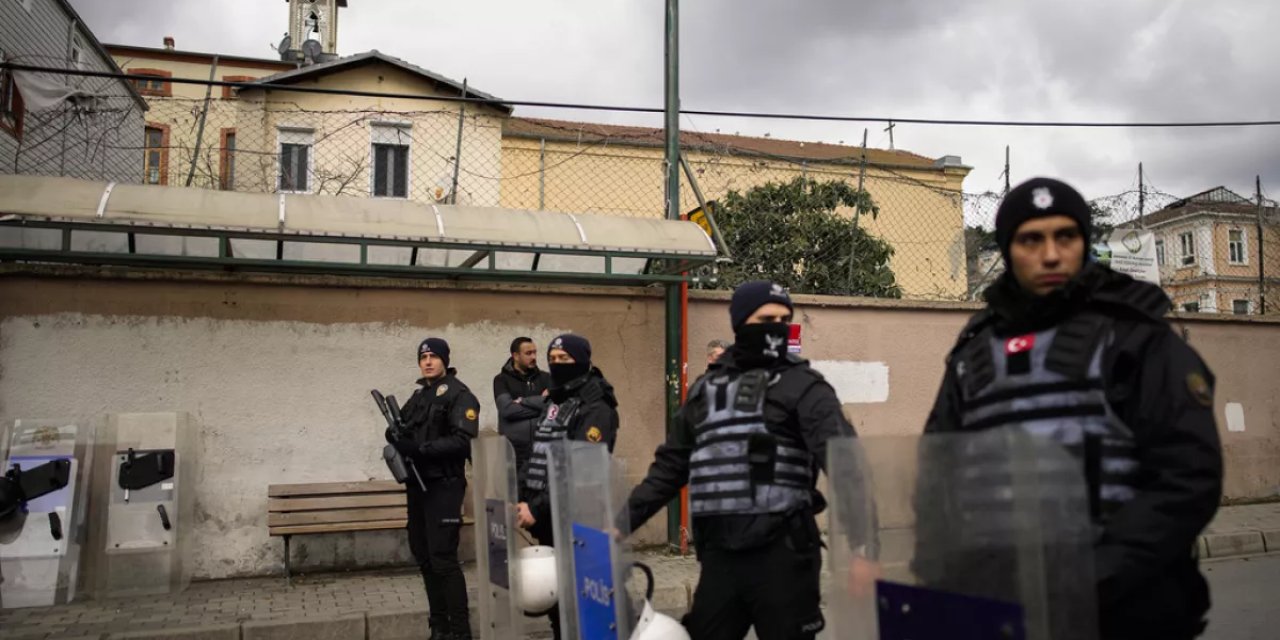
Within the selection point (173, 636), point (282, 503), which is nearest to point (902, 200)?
point (282, 503)

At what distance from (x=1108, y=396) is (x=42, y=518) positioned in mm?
7400

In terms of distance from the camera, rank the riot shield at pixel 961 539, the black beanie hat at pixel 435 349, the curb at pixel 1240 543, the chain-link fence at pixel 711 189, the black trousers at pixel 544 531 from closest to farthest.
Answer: the riot shield at pixel 961 539 → the black trousers at pixel 544 531 → the black beanie hat at pixel 435 349 → the curb at pixel 1240 543 → the chain-link fence at pixel 711 189

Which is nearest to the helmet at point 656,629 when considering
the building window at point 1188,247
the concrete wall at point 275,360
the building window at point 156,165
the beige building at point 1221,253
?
the concrete wall at point 275,360

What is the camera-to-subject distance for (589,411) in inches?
207

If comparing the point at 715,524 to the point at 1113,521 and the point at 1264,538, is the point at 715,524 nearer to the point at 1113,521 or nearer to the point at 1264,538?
the point at 1113,521

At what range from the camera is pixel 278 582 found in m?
7.89

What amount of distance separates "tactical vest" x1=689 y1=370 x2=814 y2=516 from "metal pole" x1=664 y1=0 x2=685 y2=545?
554 cm

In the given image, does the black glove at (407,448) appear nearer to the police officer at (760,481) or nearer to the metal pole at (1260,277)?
the police officer at (760,481)

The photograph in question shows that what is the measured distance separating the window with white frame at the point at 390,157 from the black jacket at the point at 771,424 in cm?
869

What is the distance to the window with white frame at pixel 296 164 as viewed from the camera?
35.8 feet

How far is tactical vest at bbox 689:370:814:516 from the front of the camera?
3385 mm

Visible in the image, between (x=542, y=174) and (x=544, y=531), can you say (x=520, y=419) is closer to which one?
(x=544, y=531)

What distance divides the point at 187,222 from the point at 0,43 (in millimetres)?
9945

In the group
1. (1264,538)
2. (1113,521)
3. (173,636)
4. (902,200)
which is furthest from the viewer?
(902,200)
